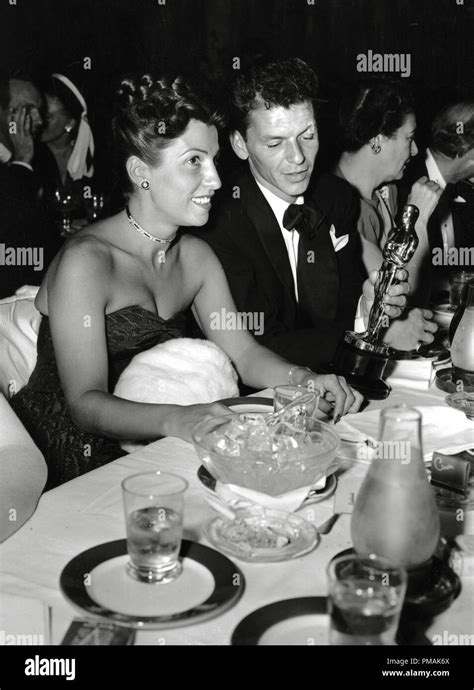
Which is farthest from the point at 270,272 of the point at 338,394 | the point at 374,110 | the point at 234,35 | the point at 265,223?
the point at 234,35

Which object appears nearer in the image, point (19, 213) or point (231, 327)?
point (231, 327)

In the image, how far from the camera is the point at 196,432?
1.44m

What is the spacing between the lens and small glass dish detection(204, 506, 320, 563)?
116 centimetres

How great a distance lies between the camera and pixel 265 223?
2.80m

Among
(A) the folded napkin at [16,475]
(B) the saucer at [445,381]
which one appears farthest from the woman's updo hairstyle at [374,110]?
(A) the folded napkin at [16,475]

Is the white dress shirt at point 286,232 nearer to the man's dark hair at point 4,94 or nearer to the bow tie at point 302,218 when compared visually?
the bow tie at point 302,218

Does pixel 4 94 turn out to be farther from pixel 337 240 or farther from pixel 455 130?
pixel 455 130

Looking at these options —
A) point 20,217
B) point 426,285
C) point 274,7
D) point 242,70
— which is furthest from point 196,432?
point 274,7

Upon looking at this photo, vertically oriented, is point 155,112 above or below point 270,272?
above

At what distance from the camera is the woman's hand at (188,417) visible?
1.59 m

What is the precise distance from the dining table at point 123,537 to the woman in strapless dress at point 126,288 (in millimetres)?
554

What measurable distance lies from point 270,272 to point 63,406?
0.96m

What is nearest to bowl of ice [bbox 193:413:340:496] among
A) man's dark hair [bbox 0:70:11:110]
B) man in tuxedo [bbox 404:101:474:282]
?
man in tuxedo [bbox 404:101:474:282]

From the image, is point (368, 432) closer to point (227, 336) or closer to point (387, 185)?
point (227, 336)
